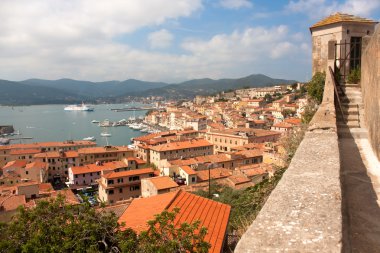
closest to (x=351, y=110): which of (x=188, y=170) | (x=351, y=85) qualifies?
(x=351, y=85)

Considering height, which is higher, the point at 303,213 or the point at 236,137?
the point at 303,213

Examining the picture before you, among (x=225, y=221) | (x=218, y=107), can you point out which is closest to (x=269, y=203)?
(x=225, y=221)

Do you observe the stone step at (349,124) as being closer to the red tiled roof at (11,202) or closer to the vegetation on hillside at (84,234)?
the vegetation on hillside at (84,234)

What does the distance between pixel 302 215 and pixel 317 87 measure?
1151 cm

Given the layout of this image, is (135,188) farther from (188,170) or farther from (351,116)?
(351,116)

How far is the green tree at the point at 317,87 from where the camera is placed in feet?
43.0

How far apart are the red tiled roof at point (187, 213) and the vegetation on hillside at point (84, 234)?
4.87ft

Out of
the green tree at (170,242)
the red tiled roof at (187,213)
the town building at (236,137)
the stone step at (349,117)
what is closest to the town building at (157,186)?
the red tiled roof at (187,213)

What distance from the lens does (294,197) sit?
3221 mm

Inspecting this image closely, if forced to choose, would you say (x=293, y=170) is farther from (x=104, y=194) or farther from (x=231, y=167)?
(x=231, y=167)

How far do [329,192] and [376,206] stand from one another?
1587 millimetres

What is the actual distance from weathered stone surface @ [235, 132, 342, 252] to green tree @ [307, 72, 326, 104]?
9607 millimetres

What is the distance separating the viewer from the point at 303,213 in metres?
2.87

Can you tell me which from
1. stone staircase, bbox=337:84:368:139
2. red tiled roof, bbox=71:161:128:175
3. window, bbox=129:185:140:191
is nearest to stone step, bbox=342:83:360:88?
stone staircase, bbox=337:84:368:139
